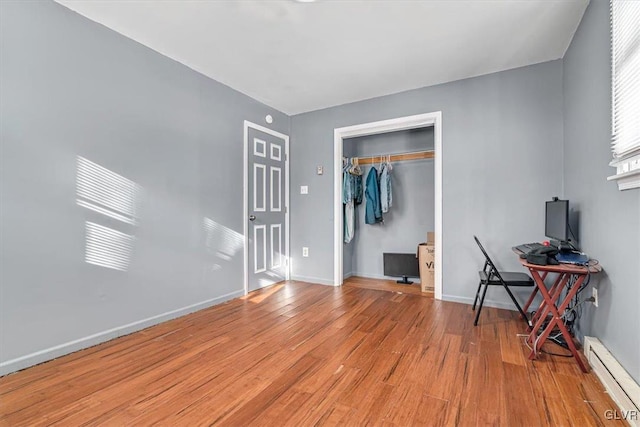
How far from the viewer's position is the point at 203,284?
9.93 feet

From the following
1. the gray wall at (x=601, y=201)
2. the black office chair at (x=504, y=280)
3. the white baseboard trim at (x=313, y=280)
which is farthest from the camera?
the white baseboard trim at (x=313, y=280)

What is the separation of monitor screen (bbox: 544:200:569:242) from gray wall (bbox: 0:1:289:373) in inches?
124

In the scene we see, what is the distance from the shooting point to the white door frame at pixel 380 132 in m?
3.31

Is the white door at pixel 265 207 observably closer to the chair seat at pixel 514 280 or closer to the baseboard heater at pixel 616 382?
the chair seat at pixel 514 280

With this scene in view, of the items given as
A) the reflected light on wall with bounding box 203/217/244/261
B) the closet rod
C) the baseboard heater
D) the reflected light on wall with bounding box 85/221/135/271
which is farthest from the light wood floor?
the closet rod

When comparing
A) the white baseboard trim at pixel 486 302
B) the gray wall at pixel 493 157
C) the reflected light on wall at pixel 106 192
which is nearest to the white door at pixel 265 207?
the reflected light on wall at pixel 106 192

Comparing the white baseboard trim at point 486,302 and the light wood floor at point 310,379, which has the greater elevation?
the white baseboard trim at point 486,302

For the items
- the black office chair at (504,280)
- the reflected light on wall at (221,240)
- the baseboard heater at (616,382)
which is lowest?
the baseboard heater at (616,382)

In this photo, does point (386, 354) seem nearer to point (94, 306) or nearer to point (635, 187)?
point (635, 187)

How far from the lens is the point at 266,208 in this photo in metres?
3.90

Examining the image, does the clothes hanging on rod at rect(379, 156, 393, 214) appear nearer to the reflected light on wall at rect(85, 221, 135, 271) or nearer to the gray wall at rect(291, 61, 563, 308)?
the gray wall at rect(291, 61, 563, 308)

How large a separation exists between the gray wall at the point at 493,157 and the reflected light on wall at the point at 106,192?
289 cm

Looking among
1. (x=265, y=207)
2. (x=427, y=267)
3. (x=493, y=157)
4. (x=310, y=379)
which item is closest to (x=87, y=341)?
(x=310, y=379)

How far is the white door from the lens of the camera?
11.9 feet
